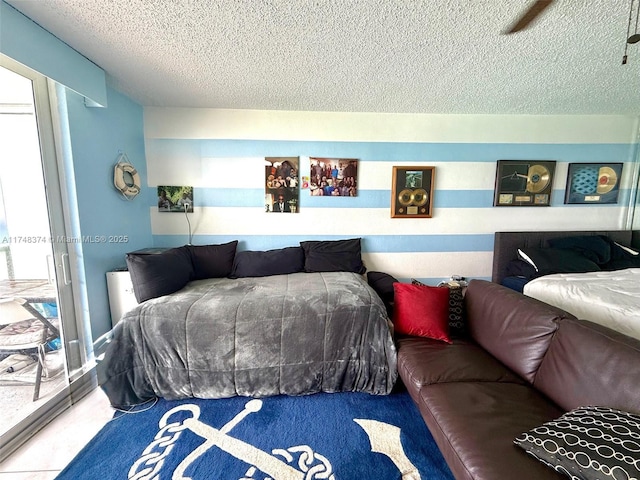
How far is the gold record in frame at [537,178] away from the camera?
2941 millimetres

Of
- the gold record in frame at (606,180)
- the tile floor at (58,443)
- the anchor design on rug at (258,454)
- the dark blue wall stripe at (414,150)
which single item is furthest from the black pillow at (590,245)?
the tile floor at (58,443)

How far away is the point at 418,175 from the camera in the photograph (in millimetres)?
2893

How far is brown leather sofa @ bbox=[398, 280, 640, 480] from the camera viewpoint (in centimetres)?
100

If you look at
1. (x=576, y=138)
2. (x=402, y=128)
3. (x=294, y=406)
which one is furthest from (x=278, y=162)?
(x=576, y=138)

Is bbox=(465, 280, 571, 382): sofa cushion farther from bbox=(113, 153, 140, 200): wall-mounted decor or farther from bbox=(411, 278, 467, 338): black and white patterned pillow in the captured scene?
bbox=(113, 153, 140, 200): wall-mounted decor

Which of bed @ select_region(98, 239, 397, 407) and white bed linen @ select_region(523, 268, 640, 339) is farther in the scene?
bed @ select_region(98, 239, 397, 407)

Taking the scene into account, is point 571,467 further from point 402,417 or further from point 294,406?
point 294,406

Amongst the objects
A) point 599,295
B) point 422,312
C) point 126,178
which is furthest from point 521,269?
point 126,178

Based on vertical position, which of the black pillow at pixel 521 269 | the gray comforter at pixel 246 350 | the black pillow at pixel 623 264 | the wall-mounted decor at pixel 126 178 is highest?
the wall-mounted decor at pixel 126 178

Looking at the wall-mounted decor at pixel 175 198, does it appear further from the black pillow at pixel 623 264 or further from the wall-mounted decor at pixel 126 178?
the black pillow at pixel 623 264

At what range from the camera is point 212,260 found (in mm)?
2607

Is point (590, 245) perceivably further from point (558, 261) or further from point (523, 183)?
point (523, 183)

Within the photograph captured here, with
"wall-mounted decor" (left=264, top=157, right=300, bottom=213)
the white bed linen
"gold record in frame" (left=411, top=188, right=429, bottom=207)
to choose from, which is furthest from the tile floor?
the white bed linen

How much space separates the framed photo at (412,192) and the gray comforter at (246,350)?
58.2 inches
